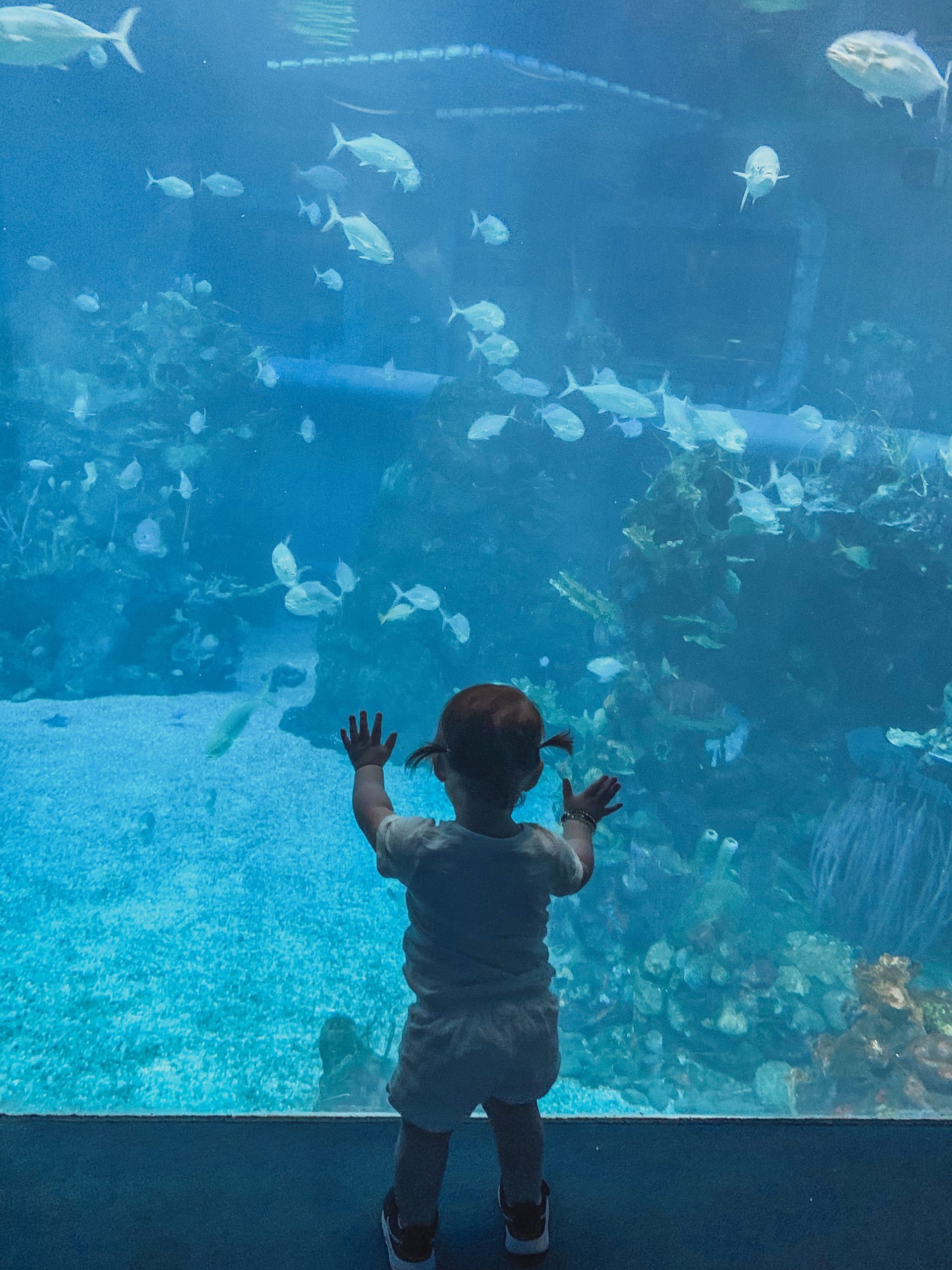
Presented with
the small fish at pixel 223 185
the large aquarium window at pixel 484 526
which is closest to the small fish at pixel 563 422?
the large aquarium window at pixel 484 526

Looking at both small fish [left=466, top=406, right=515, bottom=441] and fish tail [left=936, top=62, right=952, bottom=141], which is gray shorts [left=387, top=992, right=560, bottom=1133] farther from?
fish tail [left=936, top=62, right=952, bottom=141]

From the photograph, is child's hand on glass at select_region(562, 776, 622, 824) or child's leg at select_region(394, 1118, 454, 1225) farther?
child's hand on glass at select_region(562, 776, 622, 824)

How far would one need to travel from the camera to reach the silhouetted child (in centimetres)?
131

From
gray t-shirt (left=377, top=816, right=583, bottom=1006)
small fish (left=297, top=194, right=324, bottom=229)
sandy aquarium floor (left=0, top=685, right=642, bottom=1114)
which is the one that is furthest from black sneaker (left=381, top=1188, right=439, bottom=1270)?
small fish (left=297, top=194, right=324, bottom=229)

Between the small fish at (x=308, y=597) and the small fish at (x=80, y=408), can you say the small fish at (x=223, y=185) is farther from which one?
the small fish at (x=308, y=597)

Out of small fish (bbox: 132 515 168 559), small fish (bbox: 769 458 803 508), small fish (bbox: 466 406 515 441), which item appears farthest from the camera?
small fish (bbox: 132 515 168 559)

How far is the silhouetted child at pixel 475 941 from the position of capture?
1308 millimetres

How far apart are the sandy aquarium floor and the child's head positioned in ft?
4.29

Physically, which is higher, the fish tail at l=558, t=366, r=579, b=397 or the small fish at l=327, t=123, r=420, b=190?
the small fish at l=327, t=123, r=420, b=190

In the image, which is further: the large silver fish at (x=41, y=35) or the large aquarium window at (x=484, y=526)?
the large silver fish at (x=41, y=35)

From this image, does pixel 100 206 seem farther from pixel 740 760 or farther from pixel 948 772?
pixel 948 772

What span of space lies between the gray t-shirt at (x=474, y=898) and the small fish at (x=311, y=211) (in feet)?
35.6

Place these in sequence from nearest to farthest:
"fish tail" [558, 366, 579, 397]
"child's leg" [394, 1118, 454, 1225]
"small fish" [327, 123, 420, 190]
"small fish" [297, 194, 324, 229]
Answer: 1. "child's leg" [394, 1118, 454, 1225]
2. "fish tail" [558, 366, 579, 397]
3. "small fish" [327, 123, 420, 190]
4. "small fish" [297, 194, 324, 229]

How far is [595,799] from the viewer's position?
60.4 inches
